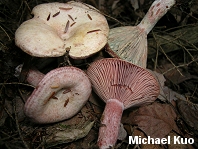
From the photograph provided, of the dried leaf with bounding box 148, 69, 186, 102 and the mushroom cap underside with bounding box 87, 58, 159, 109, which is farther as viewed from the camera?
the dried leaf with bounding box 148, 69, 186, 102

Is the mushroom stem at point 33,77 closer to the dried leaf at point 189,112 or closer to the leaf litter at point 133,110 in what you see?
the leaf litter at point 133,110

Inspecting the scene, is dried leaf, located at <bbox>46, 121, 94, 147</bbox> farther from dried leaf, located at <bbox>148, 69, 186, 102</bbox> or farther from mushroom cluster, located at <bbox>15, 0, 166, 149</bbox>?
dried leaf, located at <bbox>148, 69, 186, 102</bbox>

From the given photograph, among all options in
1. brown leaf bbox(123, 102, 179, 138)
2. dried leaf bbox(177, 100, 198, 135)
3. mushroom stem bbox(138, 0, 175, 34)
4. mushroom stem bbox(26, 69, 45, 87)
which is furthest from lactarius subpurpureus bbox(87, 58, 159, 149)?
mushroom stem bbox(138, 0, 175, 34)

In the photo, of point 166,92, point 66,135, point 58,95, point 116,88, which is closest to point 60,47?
point 58,95

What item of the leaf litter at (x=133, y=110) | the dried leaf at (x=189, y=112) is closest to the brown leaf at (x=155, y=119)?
the leaf litter at (x=133, y=110)

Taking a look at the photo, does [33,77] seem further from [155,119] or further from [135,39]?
[155,119]
